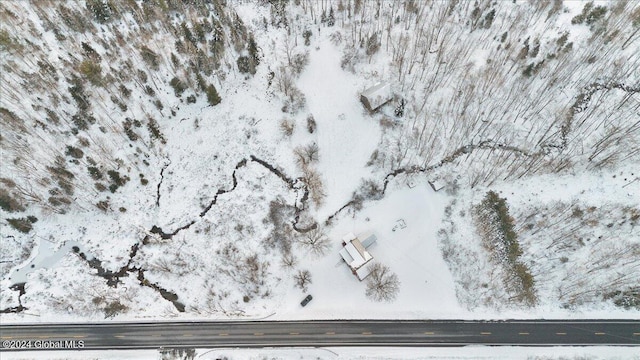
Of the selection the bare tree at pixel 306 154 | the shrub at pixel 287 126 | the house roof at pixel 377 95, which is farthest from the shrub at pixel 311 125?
the house roof at pixel 377 95

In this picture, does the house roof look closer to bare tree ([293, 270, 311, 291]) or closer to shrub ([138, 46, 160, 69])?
bare tree ([293, 270, 311, 291])

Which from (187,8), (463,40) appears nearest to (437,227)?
(463,40)

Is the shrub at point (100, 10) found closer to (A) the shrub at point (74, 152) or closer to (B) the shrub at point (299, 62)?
(A) the shrub at point (74, 152)

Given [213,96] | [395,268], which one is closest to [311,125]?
[213,96]

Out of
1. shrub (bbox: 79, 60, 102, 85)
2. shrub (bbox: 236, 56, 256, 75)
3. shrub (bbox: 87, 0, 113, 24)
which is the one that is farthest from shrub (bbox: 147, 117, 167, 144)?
shrub (bbox: 87, 0, 113, 24)

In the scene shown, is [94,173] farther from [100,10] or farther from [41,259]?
[100,10]

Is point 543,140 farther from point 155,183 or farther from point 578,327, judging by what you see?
point 155,183
